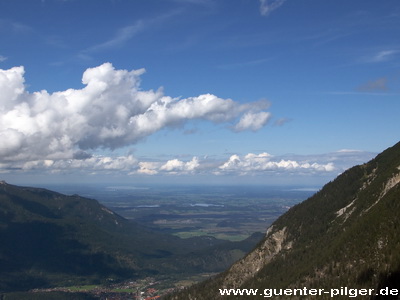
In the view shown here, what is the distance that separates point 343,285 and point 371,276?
1219 cm

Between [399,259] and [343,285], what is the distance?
83.5ft

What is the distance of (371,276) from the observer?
187750 millimetres

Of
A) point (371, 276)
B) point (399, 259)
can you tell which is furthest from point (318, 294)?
point (399, 259)

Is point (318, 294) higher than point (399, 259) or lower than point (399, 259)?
lower

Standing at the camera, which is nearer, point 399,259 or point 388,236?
point 399,259

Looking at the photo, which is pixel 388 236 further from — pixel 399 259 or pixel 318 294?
pixel 318 294

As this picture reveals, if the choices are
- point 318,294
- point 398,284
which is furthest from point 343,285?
point 398,284

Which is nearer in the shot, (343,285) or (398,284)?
(398,284)

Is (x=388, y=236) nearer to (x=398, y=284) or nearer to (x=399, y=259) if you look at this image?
(x=399, y=259)

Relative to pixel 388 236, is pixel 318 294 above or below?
below

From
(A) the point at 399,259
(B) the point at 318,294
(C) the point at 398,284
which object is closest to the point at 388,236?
(A) the point at 399,259

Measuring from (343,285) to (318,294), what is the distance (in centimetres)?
1126

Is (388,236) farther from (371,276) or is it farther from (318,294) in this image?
(318,294)

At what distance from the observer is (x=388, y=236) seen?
19675 cm
